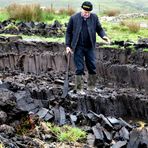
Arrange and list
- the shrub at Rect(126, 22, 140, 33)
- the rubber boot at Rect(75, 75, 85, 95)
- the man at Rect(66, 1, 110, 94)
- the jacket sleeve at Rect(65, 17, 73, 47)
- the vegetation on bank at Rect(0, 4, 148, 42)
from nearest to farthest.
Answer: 1. the man at Rect(66, 1, 110, 94)
2. the jacket sleeve at Rect(65, 17, 73, 47)
3. the rubber boot at Rect(75, 75, 85, 95)
4. the vegetation on bank at Rect(0, 4, 148, 42)
5. the shrub at Rect(126, 22, 140, 33)

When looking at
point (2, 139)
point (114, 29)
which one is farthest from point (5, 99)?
point (114, 29)

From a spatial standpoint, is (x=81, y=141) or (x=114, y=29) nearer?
(x=81, y=141)

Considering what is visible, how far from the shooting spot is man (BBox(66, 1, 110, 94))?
11117mm

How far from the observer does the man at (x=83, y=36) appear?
11117 millimetres

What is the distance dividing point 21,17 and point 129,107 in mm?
11815

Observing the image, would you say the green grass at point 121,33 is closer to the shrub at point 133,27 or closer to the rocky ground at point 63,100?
the shrub at point 133,27

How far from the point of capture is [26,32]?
1812 centimetres

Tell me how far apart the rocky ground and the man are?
2.32 ft

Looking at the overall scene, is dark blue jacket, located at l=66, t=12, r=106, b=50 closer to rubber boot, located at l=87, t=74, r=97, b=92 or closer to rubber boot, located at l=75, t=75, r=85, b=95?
rubber boot, located at l=75, t=75, r=85, b=95

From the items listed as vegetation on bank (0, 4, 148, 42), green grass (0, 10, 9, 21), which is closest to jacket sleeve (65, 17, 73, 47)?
vegetation on bank (0, 4, 148, 42)

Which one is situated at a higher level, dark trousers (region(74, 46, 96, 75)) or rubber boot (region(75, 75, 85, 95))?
dark trousers (region(74, 46, 96, 75))

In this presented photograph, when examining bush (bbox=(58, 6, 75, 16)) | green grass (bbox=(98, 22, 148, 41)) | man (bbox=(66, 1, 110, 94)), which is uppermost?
man (bbox=(66, 1, 110, 94))

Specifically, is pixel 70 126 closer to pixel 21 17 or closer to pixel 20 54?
pixel 20 54

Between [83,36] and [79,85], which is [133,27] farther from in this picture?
[83,36]
